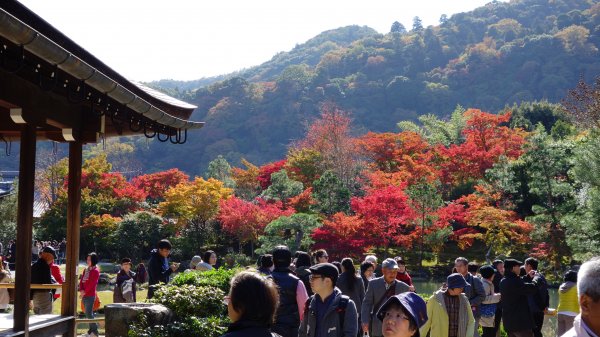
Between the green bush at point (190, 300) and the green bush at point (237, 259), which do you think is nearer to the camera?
the green bush at point (190, 300)

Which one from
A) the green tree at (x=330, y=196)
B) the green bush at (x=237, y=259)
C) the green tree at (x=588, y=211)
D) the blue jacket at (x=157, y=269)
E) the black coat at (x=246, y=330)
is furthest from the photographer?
the green tree at (x=330, y=196)

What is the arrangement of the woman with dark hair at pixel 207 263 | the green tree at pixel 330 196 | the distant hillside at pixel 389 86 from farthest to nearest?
the distant hillside at pixel 389 86 → the green tree at pixel 330 196 → the woman with dark hair at pixel 207 263

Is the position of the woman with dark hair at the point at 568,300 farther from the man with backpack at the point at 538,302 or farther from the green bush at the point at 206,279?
the green bush at the point at 206,279

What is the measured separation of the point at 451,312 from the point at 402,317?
3.17m

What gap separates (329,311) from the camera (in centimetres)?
559

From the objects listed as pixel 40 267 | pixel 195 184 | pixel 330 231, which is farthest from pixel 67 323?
pixel 195 184

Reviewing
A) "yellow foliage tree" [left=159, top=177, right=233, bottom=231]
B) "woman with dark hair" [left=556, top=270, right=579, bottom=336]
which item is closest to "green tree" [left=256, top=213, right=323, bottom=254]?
"yellow foliage tree" [left=159, top=177, right=233, bottom=231]

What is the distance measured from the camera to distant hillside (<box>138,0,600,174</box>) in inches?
3236

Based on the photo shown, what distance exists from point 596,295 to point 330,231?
75.7 ft

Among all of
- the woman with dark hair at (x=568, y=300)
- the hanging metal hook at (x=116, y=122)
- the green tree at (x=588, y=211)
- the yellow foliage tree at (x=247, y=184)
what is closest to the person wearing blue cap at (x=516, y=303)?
the woman with dark hair at (x=568, y=300)

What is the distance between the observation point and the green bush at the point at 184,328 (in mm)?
7516

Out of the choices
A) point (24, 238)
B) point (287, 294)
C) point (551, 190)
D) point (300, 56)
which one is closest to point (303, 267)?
point (287, 294)

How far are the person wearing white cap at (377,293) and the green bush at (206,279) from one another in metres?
2.23

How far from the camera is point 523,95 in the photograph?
84438 mm
